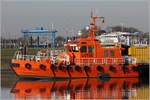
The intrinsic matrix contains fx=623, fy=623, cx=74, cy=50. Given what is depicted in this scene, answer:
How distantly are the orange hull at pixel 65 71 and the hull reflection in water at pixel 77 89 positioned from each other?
0.66 meters

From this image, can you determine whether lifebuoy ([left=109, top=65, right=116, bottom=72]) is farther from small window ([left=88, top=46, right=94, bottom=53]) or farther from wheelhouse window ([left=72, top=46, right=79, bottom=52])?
wheelhouse window ([left=72, top=46, right=79, bottom=52])

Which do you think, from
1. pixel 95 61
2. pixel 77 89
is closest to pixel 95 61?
pixel 95 61

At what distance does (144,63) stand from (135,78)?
2.84 m

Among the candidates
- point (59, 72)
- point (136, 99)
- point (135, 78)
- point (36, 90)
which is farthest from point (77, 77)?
point (136, 99)

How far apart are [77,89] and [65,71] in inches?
248

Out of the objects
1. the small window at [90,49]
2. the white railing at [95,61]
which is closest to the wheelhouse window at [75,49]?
the white railing at [95,61]

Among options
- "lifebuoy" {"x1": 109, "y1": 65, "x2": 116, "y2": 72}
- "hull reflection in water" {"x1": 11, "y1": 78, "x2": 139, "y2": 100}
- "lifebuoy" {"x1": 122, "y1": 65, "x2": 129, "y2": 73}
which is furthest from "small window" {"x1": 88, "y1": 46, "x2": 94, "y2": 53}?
"lifebuoy" {"x1": 122, "y1": 65, "x2": 129, "y2": 73}

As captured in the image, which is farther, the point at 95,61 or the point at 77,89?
the point at 95,61

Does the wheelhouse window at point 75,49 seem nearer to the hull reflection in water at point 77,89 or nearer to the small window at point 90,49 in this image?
the small window at point 90,49

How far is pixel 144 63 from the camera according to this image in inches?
1647

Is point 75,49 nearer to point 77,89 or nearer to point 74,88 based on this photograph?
point 74,88

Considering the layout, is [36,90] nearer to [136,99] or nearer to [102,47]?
[136,99]

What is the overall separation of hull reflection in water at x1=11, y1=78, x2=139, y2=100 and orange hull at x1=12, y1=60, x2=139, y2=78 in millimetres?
665

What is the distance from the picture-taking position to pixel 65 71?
125ft
